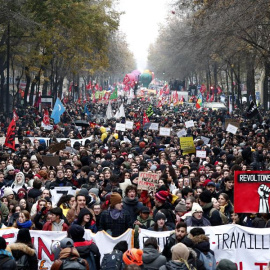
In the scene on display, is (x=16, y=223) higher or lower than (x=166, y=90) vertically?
lower

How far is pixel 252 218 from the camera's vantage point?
10.8m

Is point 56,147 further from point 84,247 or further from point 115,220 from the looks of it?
point 84,247

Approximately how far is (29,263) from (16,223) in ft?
7.22

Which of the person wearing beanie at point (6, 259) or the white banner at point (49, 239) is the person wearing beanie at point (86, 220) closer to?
the white banner at point (49, 239)

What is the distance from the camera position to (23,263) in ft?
26.1

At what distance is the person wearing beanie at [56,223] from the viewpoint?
10055 millimetres

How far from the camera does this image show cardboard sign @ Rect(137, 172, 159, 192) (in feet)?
41.2

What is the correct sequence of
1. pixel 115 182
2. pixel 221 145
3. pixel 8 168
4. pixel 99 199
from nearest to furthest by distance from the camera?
pixel 99 199 → pixel 115 182 → pixel 8 168 → pixel 221 145

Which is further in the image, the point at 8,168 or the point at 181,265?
the point at 8,168

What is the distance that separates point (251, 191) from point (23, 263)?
11.9ft

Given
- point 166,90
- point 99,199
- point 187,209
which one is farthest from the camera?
point 166,90

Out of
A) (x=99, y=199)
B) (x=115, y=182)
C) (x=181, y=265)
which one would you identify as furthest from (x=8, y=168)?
(x=181, y=265)

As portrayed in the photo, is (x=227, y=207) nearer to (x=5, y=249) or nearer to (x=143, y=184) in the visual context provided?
(x=143, y=184)

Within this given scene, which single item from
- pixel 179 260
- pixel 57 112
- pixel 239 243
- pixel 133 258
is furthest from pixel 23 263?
pixel 57 112
